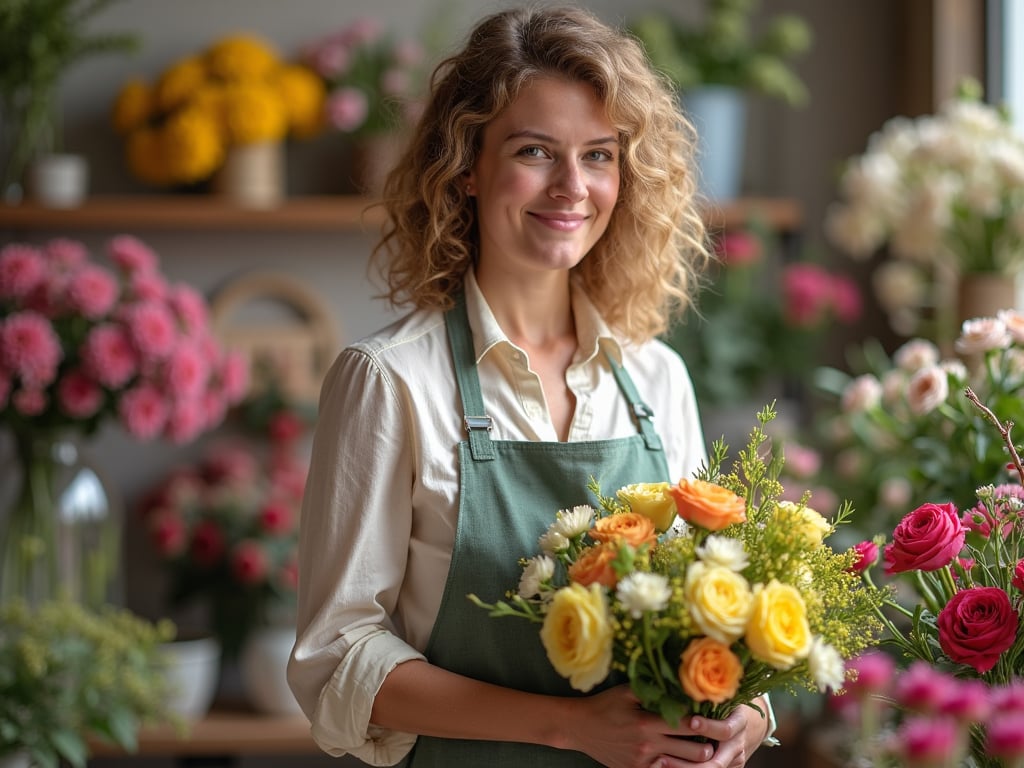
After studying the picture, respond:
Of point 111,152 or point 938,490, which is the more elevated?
point 111,152

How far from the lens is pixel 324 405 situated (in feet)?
4.46

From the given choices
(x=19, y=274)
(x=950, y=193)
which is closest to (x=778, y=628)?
(x=950, y=193)

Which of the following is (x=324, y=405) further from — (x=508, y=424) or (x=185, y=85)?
(x=185, y=85)

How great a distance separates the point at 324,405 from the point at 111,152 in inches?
68.6

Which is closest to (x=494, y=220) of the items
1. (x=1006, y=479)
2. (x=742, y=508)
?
(x=742, y=508)

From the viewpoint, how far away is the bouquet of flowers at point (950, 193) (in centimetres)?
202

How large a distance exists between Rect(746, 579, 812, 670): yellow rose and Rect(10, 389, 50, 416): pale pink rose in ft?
5.19

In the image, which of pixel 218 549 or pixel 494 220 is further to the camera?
pixel 218 549

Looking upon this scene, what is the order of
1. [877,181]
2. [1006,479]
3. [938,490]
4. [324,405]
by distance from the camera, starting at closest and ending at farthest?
1. [324,405]
2. [1006,479]
3. [938,490]
4. [877,181]

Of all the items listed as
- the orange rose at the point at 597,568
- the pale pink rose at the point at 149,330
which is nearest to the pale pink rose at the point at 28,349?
Result: the pale pink rose at the point at 149,330

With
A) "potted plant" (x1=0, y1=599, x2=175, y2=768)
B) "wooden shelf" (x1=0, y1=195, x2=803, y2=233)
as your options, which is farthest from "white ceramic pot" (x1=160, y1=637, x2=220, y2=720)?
"wooden shelf" (x1=0, y1=195, x2=803, y2=233)

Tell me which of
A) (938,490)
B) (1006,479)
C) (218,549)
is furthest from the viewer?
(218,549)

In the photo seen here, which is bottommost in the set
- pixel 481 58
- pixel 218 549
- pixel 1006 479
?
pixel 218 549

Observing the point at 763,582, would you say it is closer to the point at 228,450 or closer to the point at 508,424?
the point at 508,424
